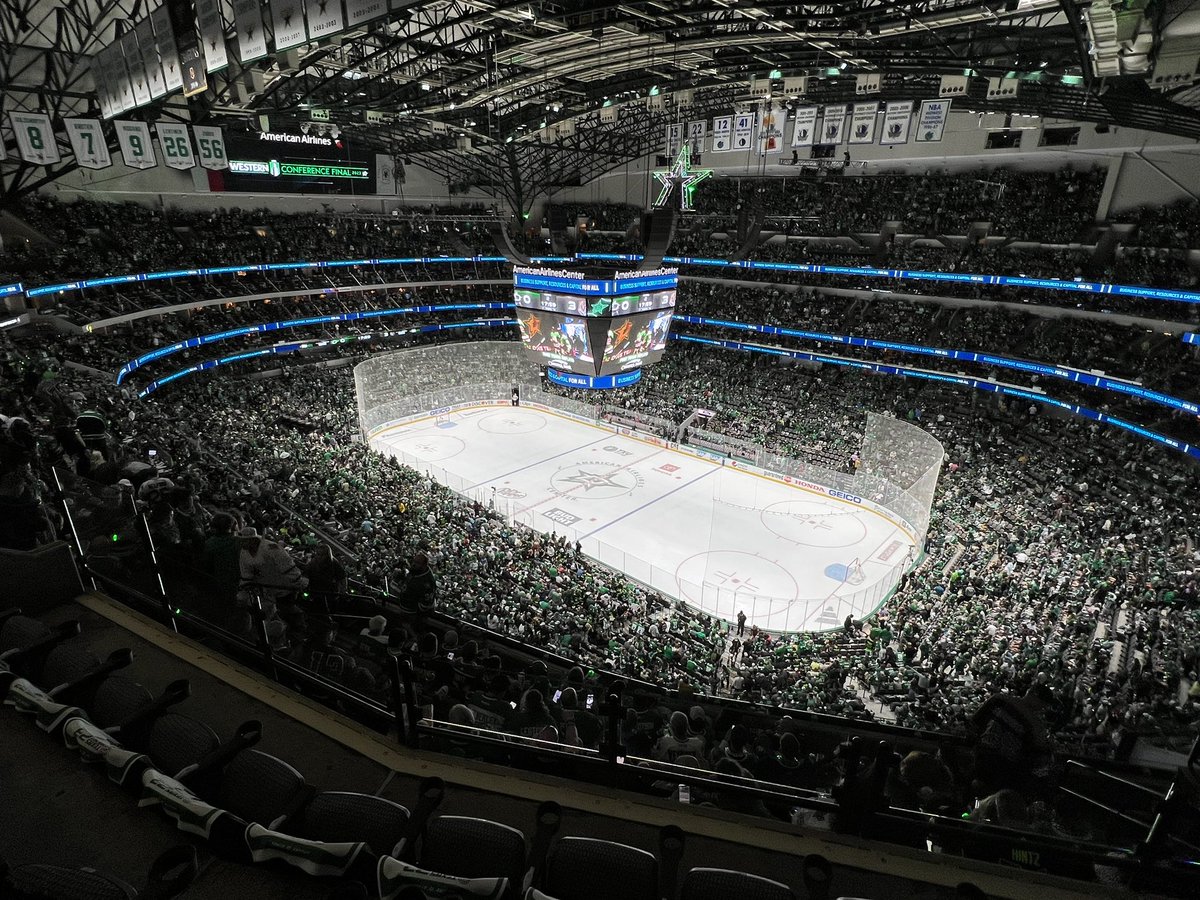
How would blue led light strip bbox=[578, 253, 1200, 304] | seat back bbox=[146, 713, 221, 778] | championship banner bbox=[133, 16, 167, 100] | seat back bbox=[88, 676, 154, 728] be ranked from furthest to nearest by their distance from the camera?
blue led light strip bbox=[578, 253, 1200, 304]
championship banner bbox=[133, 16, 167, 100]
seat back bbox=[88, 676, 154, 728]
seat back bbox=[146, 713, 221, 778]

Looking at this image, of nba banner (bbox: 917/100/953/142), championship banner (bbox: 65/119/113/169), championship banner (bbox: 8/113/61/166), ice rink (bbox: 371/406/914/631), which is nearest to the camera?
championship banner (bbox: 8/113/61/166)

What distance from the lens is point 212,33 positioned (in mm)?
10031

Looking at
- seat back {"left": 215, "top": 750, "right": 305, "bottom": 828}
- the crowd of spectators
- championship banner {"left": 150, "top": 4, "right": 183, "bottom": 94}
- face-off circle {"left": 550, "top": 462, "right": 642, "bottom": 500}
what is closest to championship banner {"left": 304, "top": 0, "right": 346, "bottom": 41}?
championship banner {"left": 150, "top": 4, "right": 183, "bottom": 94}

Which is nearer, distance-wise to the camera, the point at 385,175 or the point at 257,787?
the point at 257,787

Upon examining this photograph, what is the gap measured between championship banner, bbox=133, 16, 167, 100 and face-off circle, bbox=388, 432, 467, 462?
17640mm

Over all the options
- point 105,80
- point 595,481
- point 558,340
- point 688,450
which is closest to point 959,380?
point 688,450

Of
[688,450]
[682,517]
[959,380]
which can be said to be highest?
[959,380]

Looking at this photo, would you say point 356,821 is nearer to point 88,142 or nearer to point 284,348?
point 88,142

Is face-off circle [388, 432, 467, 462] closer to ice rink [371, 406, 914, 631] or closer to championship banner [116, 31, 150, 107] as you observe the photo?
ice rink [371, 406, 914, 631]

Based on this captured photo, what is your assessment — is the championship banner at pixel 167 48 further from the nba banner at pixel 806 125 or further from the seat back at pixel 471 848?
the nba banner at pixel 806 125

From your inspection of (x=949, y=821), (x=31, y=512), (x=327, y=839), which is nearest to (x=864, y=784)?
(x=949, y=821)

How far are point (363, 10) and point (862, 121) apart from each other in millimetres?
13849

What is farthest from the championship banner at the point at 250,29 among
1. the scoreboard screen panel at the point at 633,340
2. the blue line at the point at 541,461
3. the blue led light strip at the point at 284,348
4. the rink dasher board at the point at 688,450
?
the rink dasher board at the point at 688,450

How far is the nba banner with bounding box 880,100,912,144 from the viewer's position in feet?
54.5
